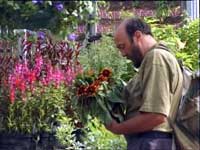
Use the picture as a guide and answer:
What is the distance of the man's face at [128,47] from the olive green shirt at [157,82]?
8 cm

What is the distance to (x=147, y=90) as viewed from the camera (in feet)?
9.48

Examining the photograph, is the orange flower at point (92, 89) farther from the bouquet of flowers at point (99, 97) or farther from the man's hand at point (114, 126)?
the man's hand at point (114, 126)

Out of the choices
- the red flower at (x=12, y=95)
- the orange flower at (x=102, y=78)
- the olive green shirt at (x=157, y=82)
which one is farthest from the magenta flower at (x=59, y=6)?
the olive green shirt at (x=157, y=82)

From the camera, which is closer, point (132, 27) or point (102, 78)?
point (132, 27)

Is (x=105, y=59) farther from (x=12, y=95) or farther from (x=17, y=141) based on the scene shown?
(x=17, y=141)

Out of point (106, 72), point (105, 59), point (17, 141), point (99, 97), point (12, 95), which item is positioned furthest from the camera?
point (17, 141)

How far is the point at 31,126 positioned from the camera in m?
4.97

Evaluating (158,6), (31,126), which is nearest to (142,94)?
(31,126)

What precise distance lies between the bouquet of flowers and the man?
0.31 ft

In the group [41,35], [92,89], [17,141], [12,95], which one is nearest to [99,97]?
[92,89]

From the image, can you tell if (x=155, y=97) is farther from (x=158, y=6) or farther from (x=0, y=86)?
(x=158, y=6)

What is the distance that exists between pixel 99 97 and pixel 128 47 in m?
0.38

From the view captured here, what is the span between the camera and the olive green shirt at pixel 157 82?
288 cm

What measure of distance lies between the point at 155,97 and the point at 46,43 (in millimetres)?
2810
